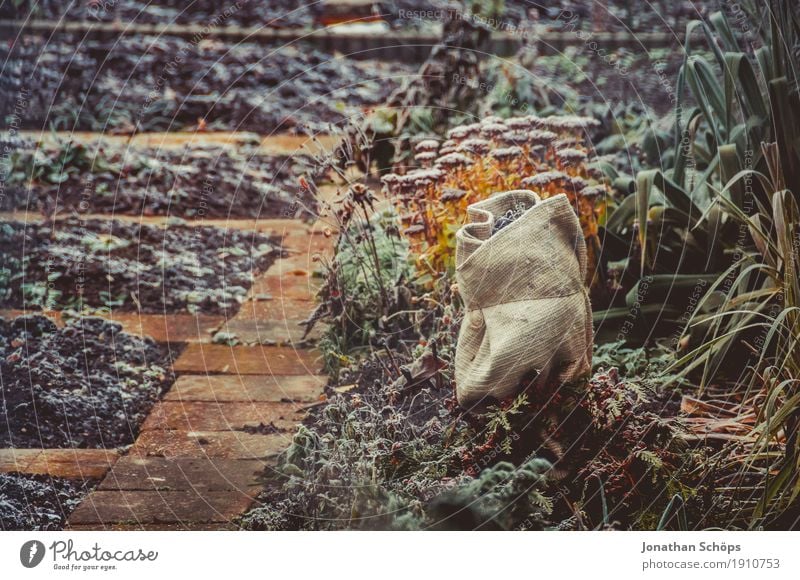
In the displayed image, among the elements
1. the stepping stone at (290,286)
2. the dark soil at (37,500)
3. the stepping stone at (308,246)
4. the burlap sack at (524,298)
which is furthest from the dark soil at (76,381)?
the burlap sack at (524,298)

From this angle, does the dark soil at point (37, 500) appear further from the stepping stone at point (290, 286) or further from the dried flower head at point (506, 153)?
the dried flower head at point (506, 153)

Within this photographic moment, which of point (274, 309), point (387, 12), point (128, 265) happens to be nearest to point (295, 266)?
point (274, 309)

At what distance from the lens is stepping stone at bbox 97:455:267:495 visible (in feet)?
7.60

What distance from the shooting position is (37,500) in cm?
230

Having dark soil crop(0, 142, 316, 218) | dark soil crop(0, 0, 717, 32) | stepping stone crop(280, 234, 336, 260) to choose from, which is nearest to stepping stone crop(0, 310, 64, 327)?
dark soil crop(0, 142, 316, 218)

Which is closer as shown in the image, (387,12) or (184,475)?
(184,475)

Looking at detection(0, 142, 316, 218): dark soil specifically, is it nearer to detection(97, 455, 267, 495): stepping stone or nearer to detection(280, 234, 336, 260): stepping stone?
detection(280, 234, 336, 260): stepping stone

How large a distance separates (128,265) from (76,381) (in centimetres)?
67

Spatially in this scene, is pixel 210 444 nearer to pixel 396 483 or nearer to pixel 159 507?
pixel 159 507

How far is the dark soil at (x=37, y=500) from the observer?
2.26 meters

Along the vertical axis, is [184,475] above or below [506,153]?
A: below
